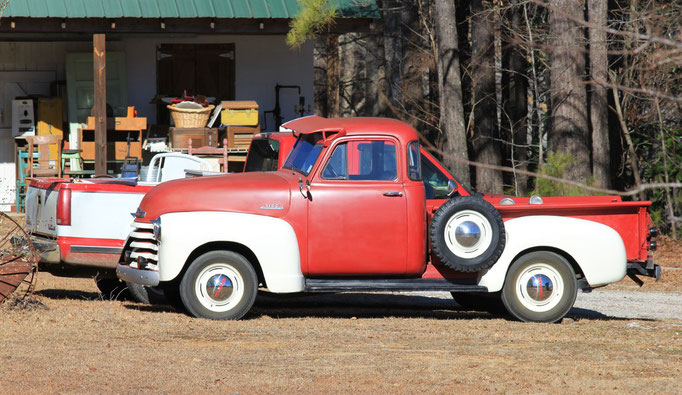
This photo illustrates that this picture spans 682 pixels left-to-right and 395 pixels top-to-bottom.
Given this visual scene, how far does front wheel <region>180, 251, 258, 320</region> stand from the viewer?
9.49m

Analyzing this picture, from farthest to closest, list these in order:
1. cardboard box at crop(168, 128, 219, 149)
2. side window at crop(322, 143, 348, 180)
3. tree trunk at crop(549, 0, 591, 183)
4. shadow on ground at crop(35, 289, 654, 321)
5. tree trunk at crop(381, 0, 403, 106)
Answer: tree trunk at crop(381, 0, 403, 106)
tree trunk at crop(549, 0, 591, 183)
cardboard box at crop(168, 128, 219, 149)
shadow on ground at crop(35, 289, 654, 321)
side window at crop(322, 143, 348, 180)

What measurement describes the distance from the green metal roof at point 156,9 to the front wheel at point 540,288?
9.92m

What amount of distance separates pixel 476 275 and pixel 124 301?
4.12 m

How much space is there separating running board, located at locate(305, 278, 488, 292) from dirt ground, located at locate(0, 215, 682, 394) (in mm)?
348

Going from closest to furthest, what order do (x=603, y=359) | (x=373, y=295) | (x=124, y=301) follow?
(x=603, y=359) → (x=124, y=301) → (x=373, y=295)

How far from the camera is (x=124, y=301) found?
11.4 meters

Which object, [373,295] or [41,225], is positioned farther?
[373,295]

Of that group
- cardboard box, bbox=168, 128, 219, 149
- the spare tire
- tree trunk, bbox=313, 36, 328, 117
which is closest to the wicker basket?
cardboard box, bbox=168, 128, 219, 149

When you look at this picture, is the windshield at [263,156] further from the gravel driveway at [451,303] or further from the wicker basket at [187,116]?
the wicker basket at [187,116]

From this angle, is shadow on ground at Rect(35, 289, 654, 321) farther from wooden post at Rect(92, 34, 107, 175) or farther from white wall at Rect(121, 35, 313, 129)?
white wall at Rect(121, 35, 313, 129)

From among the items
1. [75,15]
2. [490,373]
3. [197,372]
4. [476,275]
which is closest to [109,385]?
[197,372]

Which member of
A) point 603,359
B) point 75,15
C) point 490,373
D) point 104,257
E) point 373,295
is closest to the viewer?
point 490,373

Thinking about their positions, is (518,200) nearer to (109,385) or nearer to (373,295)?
(373,295)

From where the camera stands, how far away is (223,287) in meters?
9.52
